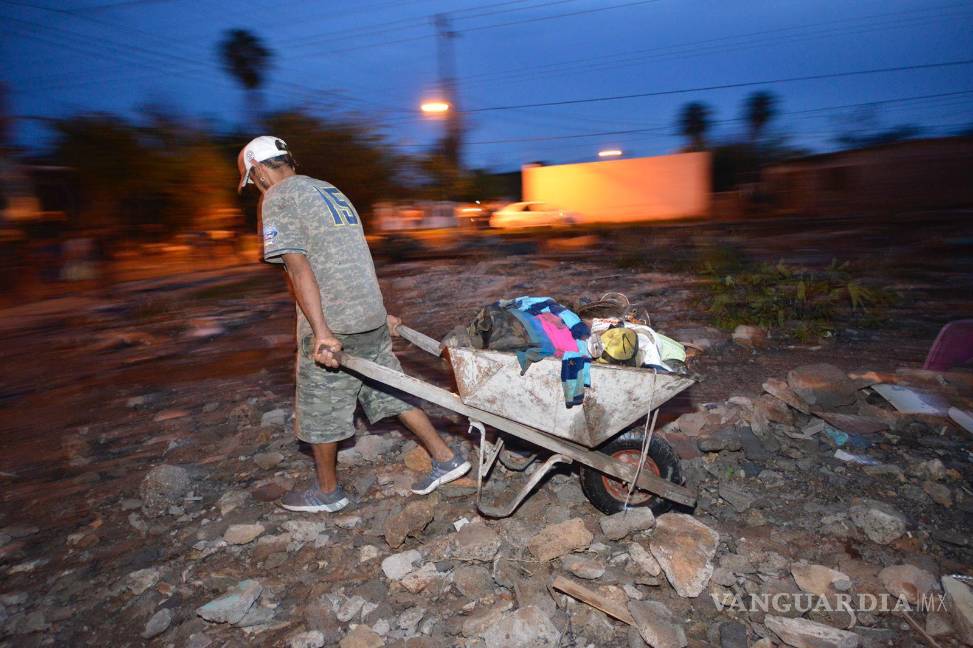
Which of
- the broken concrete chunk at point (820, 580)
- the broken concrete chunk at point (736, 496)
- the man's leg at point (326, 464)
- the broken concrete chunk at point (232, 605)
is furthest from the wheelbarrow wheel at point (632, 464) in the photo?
the broken concrete chunk at point (232, 605)

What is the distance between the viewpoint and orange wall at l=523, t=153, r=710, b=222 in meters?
19.8

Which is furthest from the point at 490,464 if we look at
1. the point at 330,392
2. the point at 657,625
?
the point at 657,625

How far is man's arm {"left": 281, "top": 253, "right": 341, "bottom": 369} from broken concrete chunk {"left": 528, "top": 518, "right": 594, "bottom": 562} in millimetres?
1249

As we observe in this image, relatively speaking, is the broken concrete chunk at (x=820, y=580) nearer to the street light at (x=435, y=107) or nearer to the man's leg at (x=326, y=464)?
the man's leg at (x=326, y=464)

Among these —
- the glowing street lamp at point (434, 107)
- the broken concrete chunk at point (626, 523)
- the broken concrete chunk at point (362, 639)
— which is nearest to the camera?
the broken concrete chunk at point (362, 639)

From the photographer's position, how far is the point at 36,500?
315 cm

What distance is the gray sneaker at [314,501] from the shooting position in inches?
112

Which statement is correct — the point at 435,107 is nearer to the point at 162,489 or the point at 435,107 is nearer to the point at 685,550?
the point at 162,489

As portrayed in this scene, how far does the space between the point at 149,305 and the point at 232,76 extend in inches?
635

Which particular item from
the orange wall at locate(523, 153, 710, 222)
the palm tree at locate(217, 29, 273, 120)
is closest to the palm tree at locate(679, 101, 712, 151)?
the orange wall at locate(523, 153, 710, 222)

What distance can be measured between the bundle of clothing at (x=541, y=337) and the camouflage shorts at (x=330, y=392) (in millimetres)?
621

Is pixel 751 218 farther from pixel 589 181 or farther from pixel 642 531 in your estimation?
pixel 642 531

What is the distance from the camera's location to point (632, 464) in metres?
2.61

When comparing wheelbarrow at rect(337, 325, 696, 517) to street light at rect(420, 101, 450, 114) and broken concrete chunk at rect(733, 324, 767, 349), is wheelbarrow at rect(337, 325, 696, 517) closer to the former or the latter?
broken concrete chunk at rect(733, 324, 767, 349)
